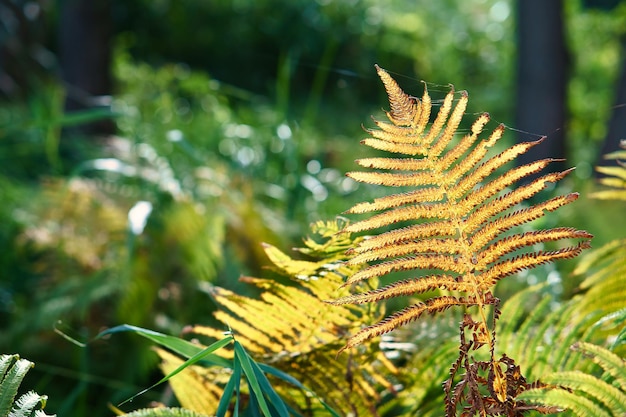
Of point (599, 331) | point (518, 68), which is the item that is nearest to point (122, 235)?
point (599, 331)

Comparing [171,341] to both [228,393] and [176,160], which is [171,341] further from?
[176,160]

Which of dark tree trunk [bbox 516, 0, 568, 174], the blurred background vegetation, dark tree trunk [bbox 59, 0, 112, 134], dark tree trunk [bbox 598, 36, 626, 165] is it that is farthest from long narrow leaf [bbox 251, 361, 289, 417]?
dark tree trunk [bbox 59, 0, 112, 134]

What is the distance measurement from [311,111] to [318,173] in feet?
1.85

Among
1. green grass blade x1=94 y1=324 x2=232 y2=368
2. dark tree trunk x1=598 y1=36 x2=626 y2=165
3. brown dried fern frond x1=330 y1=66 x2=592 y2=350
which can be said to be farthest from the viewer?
dark tree trunk x1=598 y1=36 x2=626 y2=165

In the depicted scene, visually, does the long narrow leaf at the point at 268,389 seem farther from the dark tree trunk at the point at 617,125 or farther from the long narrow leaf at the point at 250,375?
the dark tree trunk at the point at 617,125

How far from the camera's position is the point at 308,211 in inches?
99.6

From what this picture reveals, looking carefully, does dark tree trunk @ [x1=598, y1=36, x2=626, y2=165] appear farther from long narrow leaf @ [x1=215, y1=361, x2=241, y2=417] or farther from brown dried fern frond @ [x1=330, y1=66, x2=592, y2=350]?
long narrow leaf @ [x1=215, y1=361, x2=241, y2=417]

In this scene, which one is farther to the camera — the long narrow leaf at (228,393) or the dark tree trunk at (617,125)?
the dark tree trunk at (617,125)

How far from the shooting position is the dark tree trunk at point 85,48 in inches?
216

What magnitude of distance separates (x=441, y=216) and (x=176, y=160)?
212cm

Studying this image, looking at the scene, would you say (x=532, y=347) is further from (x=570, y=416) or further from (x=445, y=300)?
(x=445, y=300)

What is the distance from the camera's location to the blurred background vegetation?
2064 millimetres

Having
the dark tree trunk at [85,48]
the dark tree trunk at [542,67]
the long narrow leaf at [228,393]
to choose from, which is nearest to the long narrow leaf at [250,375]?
the long narrow leaf at [228,393]

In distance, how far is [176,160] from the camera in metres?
2.85
